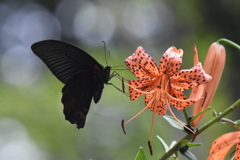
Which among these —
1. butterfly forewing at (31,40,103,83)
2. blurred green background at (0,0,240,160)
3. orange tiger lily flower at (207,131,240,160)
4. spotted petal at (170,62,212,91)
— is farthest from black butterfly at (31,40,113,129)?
blurred green background at (0,0,240,160)

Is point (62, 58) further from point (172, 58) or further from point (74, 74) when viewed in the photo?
point (172, 58)

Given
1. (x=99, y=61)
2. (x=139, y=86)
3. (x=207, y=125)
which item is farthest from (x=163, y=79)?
(x=99, y=61)

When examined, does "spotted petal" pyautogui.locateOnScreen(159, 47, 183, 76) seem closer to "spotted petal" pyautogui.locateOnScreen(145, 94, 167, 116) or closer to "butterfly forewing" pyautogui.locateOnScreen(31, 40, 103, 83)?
"spotted petal" pyautogui.locateOnScreen(145, 94, 167, 116)

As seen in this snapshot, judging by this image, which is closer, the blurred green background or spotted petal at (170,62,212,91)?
spotted petal at (170,62,212,91)

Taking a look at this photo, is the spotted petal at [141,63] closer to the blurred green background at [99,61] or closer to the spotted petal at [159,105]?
the spotted petal at [159,105]

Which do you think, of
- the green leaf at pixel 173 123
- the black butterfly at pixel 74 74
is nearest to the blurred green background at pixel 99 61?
the black butterfly at pixel 74 74

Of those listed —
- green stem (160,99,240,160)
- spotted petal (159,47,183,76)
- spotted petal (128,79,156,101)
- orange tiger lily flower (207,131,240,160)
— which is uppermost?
spotted petal (159,47,183,76)

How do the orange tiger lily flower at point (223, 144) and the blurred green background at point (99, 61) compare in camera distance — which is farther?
the blurred green background at point (99, 61)
